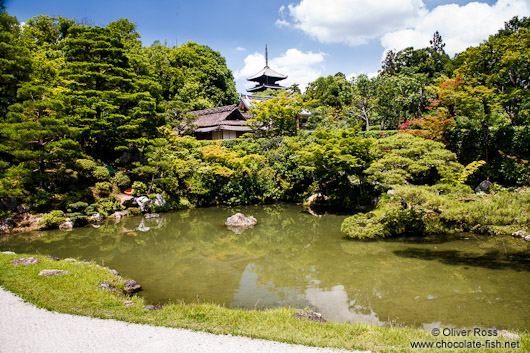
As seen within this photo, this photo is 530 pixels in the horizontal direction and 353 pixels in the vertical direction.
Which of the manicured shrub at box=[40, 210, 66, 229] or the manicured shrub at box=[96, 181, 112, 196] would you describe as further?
the manicured shrub at box=[96, 181, 112, 196]

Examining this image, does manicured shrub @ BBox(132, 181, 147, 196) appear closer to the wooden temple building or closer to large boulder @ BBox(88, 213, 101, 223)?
large boulder @ BBox(88, 213, 101, 223)

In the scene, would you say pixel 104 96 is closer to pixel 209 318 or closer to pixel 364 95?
pixel 209 318

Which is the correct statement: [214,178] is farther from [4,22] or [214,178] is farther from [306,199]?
[4,22]

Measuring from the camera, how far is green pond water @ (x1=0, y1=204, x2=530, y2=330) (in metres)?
6.26

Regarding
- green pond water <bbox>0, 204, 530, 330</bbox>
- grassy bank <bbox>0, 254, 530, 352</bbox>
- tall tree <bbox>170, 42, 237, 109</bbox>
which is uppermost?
tall tree <bbox>170, 42, 237, 109</bbox>

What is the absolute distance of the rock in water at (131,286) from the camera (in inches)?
277

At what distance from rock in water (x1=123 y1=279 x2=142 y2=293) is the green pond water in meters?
0.20

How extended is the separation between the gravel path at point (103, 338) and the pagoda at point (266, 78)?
45.3m

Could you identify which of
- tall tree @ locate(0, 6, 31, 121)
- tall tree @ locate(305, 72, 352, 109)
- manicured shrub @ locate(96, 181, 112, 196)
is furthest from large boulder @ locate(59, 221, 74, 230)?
tall tree @ locate(305, 72, 352, 109)

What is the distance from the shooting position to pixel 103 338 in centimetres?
421

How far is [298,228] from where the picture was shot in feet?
43.5

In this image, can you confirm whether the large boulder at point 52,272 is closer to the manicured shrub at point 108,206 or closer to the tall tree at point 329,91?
the manicured shrub at point 108,206

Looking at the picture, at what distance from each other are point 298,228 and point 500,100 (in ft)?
35.4

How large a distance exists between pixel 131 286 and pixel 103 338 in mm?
3058
